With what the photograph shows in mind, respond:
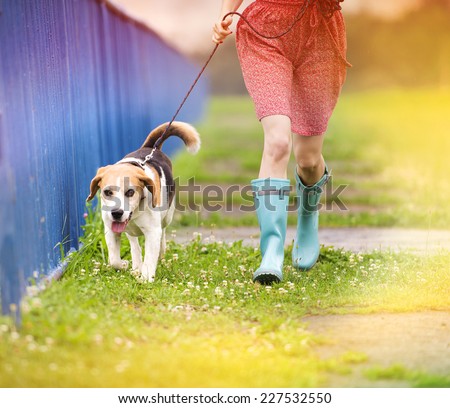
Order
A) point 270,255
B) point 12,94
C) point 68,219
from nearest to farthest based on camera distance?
point 12,94, point 270,255, point 68,219

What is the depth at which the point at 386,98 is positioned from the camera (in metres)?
34.2

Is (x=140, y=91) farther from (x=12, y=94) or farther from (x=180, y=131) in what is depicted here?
(x=12, y=94)

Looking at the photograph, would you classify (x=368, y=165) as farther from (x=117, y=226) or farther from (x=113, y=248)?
(x=117, y=226)

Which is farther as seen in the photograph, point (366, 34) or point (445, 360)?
point (366, 34)

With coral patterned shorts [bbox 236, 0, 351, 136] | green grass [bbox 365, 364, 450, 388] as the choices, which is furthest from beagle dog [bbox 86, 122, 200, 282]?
green grass [bbox 365, 364, 450, 388]

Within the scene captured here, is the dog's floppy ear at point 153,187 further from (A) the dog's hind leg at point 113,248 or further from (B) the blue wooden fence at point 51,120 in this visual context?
(B) the blue wooden fence at point 51,120

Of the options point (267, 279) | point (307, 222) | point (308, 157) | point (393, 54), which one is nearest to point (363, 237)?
point (307, 222)

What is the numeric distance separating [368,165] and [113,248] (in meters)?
7.80

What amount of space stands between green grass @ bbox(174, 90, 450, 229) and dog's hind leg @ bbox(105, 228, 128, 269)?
2276mm

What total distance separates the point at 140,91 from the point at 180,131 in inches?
163

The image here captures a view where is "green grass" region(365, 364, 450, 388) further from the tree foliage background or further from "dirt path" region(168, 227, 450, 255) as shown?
the tree foliage background

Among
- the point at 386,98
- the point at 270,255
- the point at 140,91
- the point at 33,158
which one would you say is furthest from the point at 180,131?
the point at 386,98

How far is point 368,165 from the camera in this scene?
12250mm
